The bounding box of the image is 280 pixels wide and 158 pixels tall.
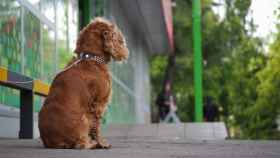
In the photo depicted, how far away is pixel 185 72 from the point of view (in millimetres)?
41438

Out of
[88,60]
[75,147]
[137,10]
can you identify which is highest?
[137,10]

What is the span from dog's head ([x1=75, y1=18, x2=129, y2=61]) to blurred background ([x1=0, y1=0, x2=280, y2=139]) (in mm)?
2842

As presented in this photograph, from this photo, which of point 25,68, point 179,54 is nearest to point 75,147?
point 25,68

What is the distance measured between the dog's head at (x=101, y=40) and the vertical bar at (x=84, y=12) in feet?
35.4

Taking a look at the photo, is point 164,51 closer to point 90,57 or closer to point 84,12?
point 84,12

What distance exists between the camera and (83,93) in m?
7.05

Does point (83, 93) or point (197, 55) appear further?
point (197, 55)

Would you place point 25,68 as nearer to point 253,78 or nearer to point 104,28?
point 104,28

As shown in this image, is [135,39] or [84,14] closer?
[84,14]

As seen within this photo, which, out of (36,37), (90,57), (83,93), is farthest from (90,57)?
(36,37)

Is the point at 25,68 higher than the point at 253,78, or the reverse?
the point at 253,78

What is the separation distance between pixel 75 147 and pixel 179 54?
34.5 metres

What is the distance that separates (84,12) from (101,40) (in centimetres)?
1112

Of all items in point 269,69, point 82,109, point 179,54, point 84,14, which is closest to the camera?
point 82,109
